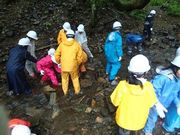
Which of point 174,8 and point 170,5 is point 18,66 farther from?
point 170,5

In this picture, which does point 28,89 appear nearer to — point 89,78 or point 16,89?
point 16,89

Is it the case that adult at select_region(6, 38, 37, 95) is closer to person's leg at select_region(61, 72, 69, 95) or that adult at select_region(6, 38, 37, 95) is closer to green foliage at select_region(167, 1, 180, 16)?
person's leg at select_region(61, 72, 69, 95)

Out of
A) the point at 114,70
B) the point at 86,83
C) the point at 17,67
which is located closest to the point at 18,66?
the point at 17,67

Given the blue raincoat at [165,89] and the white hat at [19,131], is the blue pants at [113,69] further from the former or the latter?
the white hat at [19,131]

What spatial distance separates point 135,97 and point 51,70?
3414 mm

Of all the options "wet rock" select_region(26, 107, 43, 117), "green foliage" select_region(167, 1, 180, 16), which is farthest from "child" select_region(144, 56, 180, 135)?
"green foliage" select_region(167, 1, 180, 16)

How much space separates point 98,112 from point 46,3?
748 cm

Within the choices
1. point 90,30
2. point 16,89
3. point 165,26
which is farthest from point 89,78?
point 165,26

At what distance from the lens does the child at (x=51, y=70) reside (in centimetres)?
668

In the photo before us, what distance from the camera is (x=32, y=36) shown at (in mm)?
7195

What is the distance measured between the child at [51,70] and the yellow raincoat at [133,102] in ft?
8.28

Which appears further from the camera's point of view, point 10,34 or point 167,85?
point 10,34

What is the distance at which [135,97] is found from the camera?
4.01 meters

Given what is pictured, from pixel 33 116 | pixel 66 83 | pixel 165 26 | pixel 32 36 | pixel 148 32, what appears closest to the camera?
pixel 33 116
